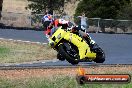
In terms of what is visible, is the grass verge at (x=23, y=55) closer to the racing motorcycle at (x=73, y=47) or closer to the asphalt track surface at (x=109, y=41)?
the asphalt track surface at (x=109, y=41)

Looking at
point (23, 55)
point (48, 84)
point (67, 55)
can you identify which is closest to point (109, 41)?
point (23, 55)

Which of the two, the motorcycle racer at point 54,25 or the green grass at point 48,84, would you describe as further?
Answer: the green grass at point 48,84

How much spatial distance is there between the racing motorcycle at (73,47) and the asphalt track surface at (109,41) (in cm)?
1996

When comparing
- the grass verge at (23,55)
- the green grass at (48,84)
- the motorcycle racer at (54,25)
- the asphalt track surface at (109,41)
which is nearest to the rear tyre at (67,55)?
the motorcycle racer at (54,25)

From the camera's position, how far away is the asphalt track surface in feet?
109

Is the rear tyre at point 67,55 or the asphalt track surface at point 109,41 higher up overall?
the rear tyre at point 67,55

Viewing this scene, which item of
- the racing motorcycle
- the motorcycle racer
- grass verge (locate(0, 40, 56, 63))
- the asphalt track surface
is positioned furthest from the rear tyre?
grass verge (locate(0, 40, 56, 63))

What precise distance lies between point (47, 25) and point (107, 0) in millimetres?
32972

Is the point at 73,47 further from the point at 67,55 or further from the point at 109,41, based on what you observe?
the point at 109,41

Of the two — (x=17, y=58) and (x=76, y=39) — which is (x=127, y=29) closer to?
(x=17, y=58)

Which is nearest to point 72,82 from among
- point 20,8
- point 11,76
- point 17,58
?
point 11,76

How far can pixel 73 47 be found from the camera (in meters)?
8.10

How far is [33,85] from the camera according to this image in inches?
695

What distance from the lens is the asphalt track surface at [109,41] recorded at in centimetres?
3309
